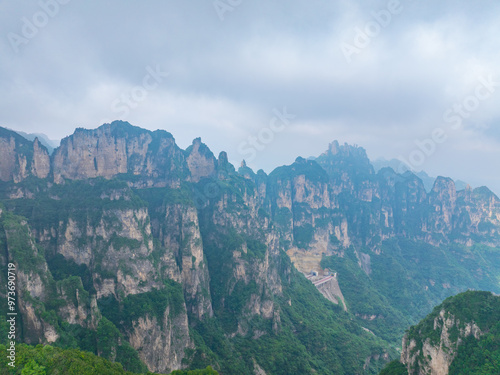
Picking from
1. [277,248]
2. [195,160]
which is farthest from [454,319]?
[195,160]

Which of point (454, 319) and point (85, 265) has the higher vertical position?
point (85, 265)

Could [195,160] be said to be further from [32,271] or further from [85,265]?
[32,271]

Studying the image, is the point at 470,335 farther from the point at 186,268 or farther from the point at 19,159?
the point at 19,159

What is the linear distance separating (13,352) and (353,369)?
68.1 m

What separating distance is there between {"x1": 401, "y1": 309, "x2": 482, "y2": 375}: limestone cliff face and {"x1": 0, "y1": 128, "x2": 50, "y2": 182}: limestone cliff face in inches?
3288

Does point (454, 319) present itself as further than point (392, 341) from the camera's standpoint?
No

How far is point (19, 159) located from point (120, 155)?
83.4 ft

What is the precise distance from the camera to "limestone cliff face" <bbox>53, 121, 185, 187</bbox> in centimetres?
7656

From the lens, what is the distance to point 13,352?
3141cm

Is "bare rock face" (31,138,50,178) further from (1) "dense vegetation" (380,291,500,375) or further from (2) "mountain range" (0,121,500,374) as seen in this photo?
(1) "dense vegetation" (380,291,500,375)

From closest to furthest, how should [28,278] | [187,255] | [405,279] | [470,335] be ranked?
[470,335] < [28,278] < [187,255] < [405,279]

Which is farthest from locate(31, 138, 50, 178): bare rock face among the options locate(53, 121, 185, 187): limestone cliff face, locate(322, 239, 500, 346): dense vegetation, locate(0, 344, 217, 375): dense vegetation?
locate(322, 239, 500, 346): dense vegetation

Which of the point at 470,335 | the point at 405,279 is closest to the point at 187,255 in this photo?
the point at 470,335

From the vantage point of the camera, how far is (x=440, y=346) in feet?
122
